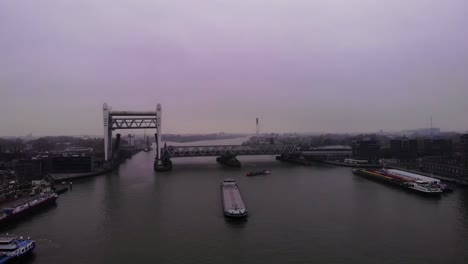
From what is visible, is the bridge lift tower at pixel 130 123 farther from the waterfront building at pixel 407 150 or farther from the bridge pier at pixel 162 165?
the waterfront building at pixel 407 150

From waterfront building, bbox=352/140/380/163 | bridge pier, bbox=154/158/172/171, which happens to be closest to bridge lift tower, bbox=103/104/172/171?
bridge pier, bbox=154/158/172/171

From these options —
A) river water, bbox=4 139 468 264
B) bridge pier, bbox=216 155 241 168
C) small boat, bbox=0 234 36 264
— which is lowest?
river water, bbox=4 139 468 264

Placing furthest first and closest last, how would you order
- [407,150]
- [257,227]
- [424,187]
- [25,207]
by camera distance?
[407,150] → [424,187] → [25,207] → [257,227]

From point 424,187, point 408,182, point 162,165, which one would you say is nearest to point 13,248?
point 424,187

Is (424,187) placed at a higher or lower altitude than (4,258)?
higher

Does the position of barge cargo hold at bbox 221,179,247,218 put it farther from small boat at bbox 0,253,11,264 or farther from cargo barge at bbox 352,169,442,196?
cargo barge at bbox 352,169,442,196

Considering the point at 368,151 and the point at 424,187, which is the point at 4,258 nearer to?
the point at 424,187
